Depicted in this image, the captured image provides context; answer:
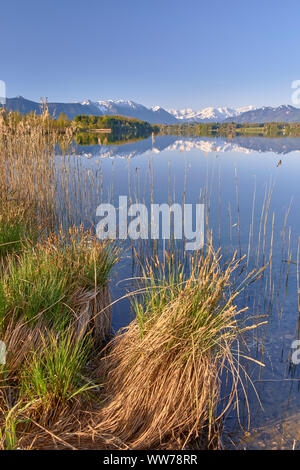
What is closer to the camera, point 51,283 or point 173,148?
point 51,283

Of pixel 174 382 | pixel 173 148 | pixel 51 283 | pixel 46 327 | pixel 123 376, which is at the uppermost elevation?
pixel 173 148

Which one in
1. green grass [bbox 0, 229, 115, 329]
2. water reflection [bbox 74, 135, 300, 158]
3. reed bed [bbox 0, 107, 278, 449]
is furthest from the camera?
water reflection [bbox 74, 135, 300, 158]

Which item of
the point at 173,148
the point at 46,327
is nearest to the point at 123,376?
the point at 46,327

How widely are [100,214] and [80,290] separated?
20.8 feet

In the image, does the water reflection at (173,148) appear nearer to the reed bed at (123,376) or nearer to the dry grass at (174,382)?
the reed bed at (123,376)

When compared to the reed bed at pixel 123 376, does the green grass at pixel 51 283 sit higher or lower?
higher

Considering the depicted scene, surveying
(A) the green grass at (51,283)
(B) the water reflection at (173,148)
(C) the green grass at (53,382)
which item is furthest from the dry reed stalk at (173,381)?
(B) the water reflection at (173,148)

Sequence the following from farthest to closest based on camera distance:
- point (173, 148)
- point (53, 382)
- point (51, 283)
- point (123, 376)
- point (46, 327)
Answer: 1. point (173, 148)
2. point (51, 283)
3. point (46, 327)
4. point (123, 376)
5. point (53, 382)

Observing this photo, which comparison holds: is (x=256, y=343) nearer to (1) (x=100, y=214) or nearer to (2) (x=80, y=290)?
(2) (x=80, y=290)

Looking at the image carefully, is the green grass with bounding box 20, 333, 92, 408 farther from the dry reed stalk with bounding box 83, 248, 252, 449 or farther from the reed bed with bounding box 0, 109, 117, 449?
the dry reed stalk with bounding box 83, 248, 252, 449

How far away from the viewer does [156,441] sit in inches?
99.9

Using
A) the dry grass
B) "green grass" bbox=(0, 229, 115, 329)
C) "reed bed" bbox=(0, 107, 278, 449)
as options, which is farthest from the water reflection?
the dry grass

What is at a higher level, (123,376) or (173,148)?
(173,148)

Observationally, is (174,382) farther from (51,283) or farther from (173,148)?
(173,148)
